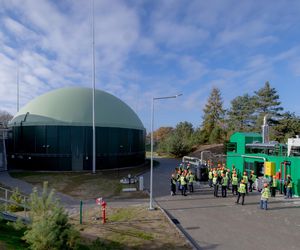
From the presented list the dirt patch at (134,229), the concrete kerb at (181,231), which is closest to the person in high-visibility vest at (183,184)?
the concrete kerb at (181,231)

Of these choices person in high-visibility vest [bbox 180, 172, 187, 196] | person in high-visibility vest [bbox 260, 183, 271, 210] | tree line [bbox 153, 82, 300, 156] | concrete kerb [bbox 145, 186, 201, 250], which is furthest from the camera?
tree line [bbox 153, 82, 300, 156]

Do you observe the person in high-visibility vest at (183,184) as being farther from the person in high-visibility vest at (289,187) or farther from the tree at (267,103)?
the tree at (267,103)

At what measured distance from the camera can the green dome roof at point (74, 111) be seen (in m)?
35.0

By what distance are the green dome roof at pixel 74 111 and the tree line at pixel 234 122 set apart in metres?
19.1

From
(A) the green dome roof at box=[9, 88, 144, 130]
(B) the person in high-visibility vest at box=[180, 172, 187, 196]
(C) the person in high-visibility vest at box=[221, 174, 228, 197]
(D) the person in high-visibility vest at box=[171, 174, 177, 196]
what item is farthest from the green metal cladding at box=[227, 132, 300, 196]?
(A) the green dome roof at box=[9, 88, 144, 130]

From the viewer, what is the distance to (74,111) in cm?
3591

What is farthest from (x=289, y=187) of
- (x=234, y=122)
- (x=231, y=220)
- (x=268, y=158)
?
(x=234, y=122)

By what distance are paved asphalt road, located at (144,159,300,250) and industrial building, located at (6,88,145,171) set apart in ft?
52.8

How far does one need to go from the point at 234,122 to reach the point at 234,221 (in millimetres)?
53945

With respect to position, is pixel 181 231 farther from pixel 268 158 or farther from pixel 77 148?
pixel 77 148

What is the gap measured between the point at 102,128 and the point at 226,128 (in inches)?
1627

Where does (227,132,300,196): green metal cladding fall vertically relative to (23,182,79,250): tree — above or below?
above

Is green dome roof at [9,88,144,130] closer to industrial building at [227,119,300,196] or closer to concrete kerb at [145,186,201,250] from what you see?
industrial building at [227,119,300,196]

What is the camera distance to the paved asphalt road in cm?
1135
